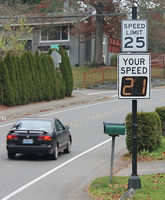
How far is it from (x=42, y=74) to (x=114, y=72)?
14.6 metres

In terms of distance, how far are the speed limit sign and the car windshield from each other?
730cm

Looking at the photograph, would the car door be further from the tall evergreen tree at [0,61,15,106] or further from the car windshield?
the tall evergreen tree at [0,61,15,106]

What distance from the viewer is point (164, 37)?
67250 millimetres

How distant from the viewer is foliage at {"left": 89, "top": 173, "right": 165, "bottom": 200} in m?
12.5

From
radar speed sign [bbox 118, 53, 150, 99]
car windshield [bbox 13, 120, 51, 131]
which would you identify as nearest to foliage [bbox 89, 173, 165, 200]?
radar speed sign [bbox 118, 53, 150, 99]

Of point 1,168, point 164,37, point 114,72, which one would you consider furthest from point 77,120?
point 164,37

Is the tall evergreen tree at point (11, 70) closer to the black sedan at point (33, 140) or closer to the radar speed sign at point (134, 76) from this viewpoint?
the black sedan at point (33, 140)

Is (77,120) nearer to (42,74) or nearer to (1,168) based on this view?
(42,74)

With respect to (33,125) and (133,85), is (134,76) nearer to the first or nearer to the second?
(133,85)

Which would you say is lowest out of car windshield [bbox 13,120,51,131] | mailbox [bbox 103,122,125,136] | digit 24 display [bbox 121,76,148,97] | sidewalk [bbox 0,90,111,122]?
sidewalk [bbox 0,90,111,122]

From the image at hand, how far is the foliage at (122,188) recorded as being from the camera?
1250cm

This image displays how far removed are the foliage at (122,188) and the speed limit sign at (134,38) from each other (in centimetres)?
325

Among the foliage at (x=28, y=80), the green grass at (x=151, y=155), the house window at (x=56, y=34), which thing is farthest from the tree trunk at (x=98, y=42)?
the green grass at (x=151, y=155)

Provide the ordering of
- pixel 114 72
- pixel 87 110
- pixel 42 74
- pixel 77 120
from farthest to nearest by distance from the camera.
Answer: pixel 114 72
pixel 42 74
pixel 87 110
pixel 77 120
